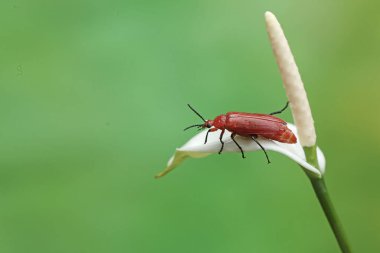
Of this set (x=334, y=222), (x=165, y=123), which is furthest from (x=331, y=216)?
(x=165, y=123)

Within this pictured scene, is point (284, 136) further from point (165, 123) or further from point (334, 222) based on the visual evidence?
point (165, 123)

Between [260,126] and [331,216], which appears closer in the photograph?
[331,216]

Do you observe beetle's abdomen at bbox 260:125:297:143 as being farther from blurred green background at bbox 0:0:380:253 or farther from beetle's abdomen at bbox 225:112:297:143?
blurred green background at bbox 0:0:380:253

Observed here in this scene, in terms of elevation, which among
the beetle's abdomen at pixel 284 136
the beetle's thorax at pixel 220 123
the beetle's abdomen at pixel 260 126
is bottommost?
the beetle's abdomen at pixel 284 136

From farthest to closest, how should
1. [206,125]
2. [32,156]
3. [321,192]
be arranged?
[32,156]
[206,125]
[321,192]

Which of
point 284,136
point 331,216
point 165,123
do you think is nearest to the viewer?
point 331,216

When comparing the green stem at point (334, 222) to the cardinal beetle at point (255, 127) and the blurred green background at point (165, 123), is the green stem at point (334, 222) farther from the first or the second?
the blurred green background at point (165, 123)

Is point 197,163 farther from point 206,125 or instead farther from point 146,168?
point 206,125

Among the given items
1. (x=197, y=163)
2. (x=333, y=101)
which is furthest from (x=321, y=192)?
(x=333, y=101)

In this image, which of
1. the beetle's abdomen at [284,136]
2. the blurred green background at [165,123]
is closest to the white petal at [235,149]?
the beetle's abdomen at [284,136]
